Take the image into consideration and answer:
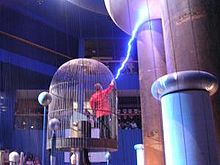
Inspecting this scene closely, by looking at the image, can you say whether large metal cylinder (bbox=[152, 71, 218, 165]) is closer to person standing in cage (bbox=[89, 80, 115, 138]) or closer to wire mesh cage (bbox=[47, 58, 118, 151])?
wire mesh cage (bbox=[47, 58, 118, 151])

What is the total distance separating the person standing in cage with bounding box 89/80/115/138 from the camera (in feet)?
9.42

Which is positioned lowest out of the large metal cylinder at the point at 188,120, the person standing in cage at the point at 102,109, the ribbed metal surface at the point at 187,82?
the large metal cylinder at the point at 188,120

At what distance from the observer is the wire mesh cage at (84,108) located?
8.26ft

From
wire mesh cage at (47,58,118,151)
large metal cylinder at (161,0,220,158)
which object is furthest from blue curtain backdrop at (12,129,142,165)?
large metal cylinder at (161,0,220,158)

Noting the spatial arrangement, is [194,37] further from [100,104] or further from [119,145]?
[119,145]

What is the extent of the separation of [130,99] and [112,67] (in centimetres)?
120

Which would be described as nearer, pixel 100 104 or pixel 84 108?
pixel 84 108

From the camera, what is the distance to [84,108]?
3092 millimetres

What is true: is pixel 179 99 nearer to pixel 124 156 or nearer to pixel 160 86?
pixel 160 86

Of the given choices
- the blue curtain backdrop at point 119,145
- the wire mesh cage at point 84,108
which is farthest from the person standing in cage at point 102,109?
the blue curtain backdrop at point 119,145

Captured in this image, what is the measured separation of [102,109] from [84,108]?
190 mm

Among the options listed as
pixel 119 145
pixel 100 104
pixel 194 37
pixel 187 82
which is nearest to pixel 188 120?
pixel 187 82

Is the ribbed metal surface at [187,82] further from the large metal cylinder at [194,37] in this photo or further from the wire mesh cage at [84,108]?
the wire mesh cage at [84,108]

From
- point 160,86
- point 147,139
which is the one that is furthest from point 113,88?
point 160,86
